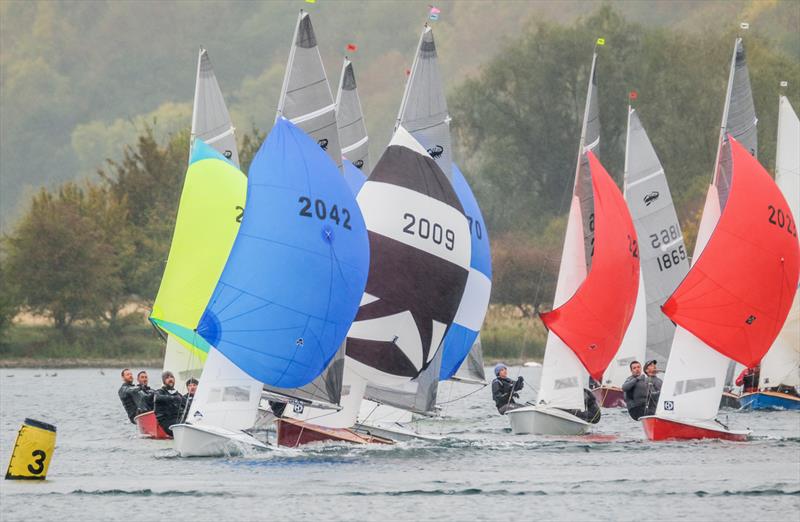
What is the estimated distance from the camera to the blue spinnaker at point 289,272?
26156 millimetres

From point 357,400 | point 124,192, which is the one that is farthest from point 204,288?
point 124,192

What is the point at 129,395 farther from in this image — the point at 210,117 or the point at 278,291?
the point at 278,291

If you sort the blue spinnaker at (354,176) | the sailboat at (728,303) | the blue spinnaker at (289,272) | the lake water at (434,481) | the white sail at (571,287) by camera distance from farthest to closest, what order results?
1. the blue spinnaker at (354,176)
2. the white sail at (571,287)
3. the sailboat at (728,303)
4. the blue spinnaker at (289,272)
5. the lake water at (434,481)

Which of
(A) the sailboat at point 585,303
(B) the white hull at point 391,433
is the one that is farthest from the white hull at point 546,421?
(B) the white hull at point 391,433

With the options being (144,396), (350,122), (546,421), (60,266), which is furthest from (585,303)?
(60,266)

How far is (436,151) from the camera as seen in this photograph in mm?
31281

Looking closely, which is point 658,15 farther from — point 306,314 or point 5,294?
point 306,314

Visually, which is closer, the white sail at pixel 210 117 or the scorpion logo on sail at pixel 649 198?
the white sail at pixel 210 117

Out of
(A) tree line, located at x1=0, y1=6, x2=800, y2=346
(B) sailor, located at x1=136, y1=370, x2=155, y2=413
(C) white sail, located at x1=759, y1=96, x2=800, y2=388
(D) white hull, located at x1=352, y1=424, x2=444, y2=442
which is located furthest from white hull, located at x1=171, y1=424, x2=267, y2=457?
(A) tree line, located at x1=0, y1=6, x2=800, y2=346

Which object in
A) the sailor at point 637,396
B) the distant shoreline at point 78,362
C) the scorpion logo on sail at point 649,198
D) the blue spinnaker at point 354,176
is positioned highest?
the scorpion logo on sail at point 649,198

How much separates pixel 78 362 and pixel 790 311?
38.3 m

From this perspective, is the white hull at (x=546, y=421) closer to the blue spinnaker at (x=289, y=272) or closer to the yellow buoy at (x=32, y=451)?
the blue spinnaker at (x=289, y=272)

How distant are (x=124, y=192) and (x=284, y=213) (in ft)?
175

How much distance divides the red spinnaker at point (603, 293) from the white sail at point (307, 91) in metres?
5.53
